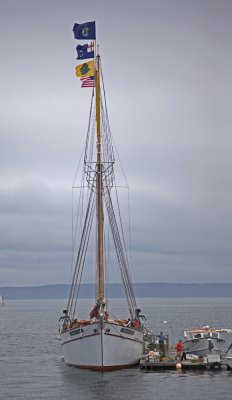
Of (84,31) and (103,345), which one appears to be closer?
(103,345)

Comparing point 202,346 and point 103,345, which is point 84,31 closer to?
point 103,345

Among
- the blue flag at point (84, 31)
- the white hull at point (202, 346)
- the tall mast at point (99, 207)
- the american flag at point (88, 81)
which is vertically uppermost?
the blue flag at point (84, 31)

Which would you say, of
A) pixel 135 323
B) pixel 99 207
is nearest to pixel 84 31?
pixel 99 207

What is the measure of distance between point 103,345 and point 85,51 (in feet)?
89.2

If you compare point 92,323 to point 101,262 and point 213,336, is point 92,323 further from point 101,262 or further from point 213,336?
point 213,336

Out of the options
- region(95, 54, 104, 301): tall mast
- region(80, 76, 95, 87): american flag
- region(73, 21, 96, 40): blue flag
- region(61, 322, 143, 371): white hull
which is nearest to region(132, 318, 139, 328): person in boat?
region(61, 322, 143, 371): white hull

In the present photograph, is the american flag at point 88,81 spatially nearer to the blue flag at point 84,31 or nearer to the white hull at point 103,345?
the blue flag at point 84,31

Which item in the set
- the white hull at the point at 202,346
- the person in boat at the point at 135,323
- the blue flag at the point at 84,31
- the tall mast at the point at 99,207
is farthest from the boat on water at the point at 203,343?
the blue flag at the point at 84,31

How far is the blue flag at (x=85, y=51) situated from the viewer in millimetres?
66312

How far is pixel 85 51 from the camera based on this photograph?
6638cm

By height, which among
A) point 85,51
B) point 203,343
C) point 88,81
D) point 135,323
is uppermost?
point 85,51

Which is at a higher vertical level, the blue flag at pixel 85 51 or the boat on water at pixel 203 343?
the blue flag at pixel 85 51

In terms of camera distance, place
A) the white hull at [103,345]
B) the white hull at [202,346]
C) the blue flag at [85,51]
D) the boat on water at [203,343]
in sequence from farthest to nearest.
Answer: the white hull at [202,346], the boat on water at [203,343], the blue flag at [85,51], the white hull at [103,345]

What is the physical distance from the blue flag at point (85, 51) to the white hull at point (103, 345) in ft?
81.8
